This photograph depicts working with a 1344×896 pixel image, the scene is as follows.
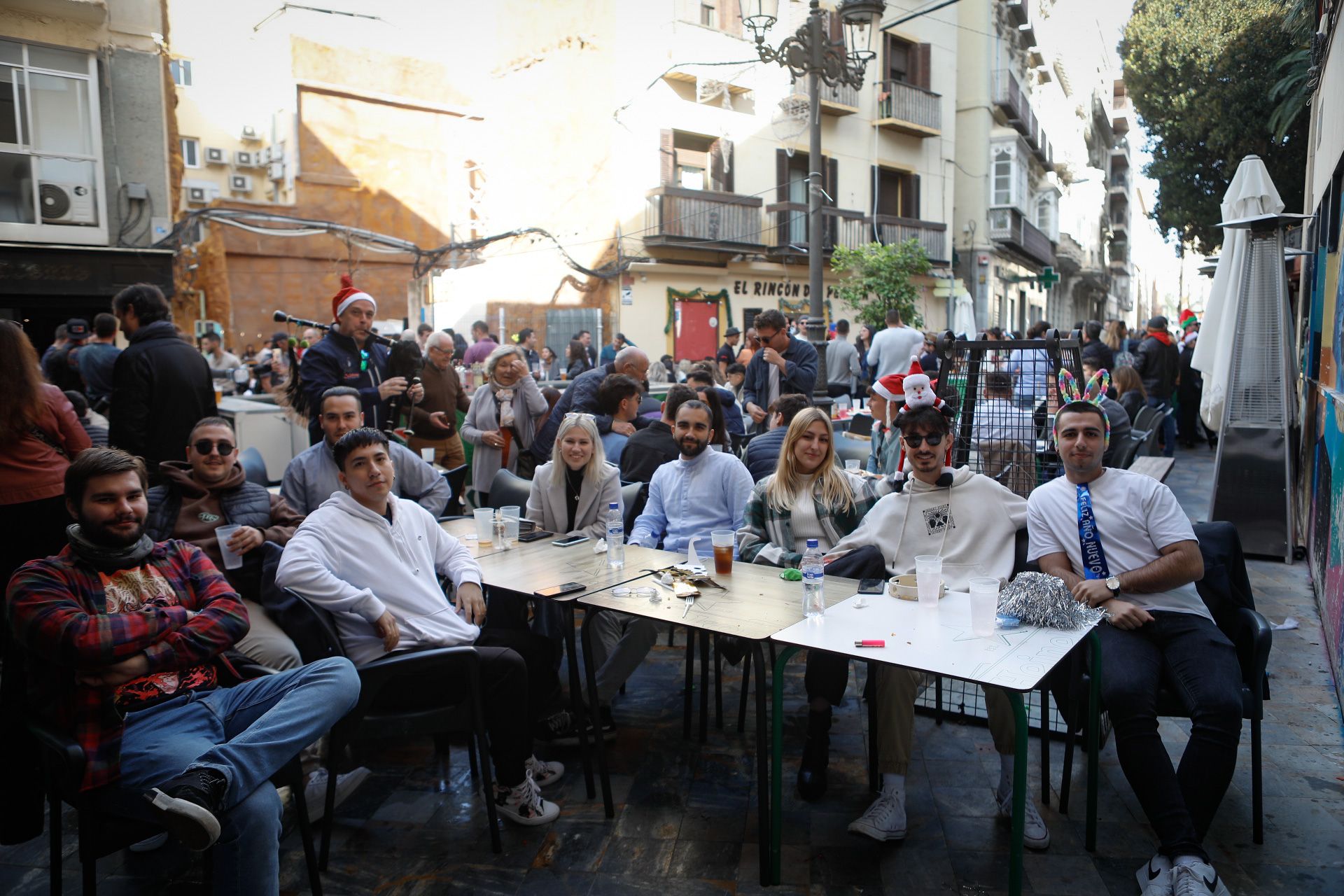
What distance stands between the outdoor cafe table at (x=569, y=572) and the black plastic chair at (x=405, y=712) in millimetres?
424

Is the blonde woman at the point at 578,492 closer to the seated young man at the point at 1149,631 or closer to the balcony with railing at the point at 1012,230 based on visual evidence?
the seated young man at the point at 1149,631

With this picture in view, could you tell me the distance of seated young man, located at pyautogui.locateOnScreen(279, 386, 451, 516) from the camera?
402 cm

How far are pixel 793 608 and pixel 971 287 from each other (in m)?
23.8

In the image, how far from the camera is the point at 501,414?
6262mm

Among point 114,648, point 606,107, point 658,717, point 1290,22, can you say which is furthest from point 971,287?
point 114,648

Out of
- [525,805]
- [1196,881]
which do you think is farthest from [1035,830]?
[525,805]

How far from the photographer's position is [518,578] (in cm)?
354

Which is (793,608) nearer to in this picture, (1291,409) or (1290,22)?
(1291,409)

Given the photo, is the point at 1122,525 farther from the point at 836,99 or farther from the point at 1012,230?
the point at 1012,230

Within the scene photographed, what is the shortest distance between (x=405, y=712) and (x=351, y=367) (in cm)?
281

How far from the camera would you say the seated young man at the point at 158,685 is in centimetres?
229

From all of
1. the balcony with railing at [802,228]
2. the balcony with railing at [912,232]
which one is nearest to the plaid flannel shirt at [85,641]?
the balcony with railing at [802,228]

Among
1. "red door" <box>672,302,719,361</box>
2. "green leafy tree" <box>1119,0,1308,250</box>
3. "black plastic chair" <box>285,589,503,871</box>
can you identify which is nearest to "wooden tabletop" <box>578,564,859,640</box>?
"black plastic chair" <box>285,589,503,871</box>

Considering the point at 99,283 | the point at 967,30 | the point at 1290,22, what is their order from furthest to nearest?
the point at 967,30, the point at 99,283, the point at 1290,22
